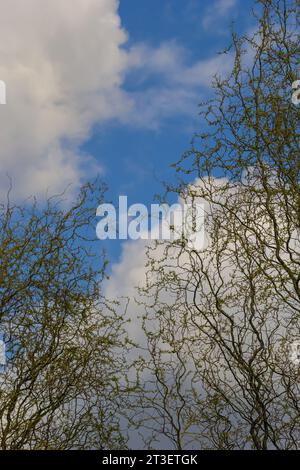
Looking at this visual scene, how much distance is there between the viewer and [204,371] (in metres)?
9.32

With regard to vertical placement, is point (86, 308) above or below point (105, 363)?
above

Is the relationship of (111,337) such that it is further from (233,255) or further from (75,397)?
(233,255)

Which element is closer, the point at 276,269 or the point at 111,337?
the point at 276,269

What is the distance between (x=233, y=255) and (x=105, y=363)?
220 cm

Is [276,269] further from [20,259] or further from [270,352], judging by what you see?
[20,259]

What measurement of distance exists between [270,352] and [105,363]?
2151 millimetres

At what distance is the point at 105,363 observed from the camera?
31.2ft
